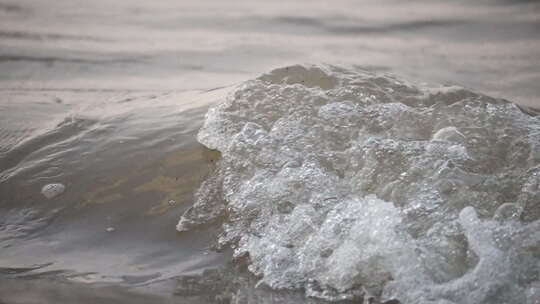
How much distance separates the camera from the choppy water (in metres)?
2.77

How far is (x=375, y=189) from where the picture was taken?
288 cm

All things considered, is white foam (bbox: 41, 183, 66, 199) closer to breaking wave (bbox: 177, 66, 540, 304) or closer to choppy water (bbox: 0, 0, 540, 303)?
choppy water (bbox: 0, 0, 540, 303)

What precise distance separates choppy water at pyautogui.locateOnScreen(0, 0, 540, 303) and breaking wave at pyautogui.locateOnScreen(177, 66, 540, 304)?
24 millimetres

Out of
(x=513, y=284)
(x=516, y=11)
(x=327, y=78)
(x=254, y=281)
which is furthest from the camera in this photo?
(x=516, y=11)

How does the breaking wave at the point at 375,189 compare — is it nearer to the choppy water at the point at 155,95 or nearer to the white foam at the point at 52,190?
the choppy water at the point at 155,95

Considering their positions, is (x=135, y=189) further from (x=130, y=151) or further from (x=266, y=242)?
(x=266, y=242)

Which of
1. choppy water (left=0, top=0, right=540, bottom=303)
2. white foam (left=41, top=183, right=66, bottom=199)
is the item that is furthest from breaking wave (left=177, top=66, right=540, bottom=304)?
white foam (left=41, top=183, right=66, bottom=199)

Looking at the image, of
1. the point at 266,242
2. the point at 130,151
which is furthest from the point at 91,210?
the point at 266,242

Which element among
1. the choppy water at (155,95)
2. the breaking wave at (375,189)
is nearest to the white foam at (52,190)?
the choppy water at (155,95)

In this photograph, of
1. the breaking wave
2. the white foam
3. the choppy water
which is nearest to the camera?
the breaking wave

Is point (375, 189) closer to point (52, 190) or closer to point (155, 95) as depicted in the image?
point (52, 190)

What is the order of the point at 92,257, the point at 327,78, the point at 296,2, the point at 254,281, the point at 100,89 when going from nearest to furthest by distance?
the point at 254,281
the point at 92,257
the point at 327,78
the point at 100,89
the point at 296,2

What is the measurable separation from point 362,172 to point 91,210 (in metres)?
1.14

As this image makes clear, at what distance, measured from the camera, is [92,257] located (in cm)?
282
